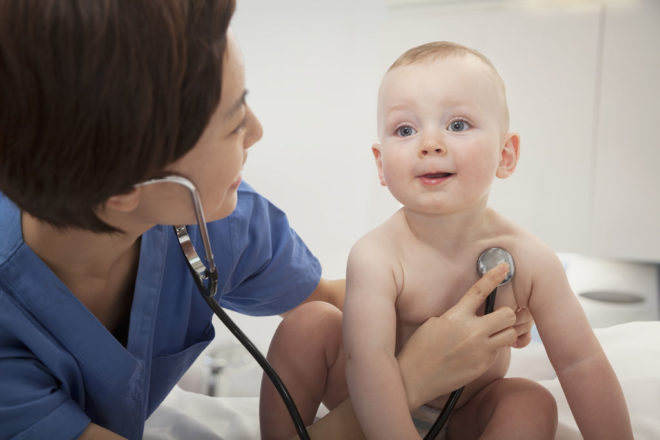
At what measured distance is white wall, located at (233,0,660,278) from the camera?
2730 millimetres

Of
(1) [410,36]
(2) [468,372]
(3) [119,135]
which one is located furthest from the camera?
Result: (1) [410,36]

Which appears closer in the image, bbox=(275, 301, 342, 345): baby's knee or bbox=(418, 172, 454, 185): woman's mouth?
bbox=(418, 172, 454, 185): woman's mouth

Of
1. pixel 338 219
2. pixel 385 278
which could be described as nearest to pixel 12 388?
pixel 385 278

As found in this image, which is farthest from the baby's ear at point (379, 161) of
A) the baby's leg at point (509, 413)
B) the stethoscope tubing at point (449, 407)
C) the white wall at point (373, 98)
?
the white wall at point (373, 98)

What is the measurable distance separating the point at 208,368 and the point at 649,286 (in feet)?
6.90

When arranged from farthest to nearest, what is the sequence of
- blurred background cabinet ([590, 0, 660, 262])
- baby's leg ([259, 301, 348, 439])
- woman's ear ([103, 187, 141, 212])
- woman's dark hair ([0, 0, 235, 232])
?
blurred background cabinet ([590, 0, 660, 262]) → baby's leg ([259, 301, 348, 439]) → woman's ear ([103, 187, 141, 212]) → woman's dark hair ([0, 0, 235, 232])

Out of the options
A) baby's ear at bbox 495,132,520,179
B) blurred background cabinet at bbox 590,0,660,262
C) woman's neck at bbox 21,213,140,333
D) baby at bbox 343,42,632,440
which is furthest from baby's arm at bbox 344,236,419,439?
blurred background cabinet at bbox 590,0,660,262

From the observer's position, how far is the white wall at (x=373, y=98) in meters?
2.73

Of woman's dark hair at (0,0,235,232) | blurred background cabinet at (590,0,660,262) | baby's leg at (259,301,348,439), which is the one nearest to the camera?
woman's dark hair at (0,0,235,232)

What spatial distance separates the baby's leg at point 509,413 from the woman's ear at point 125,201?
0.53 m

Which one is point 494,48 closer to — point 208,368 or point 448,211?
point 208,368

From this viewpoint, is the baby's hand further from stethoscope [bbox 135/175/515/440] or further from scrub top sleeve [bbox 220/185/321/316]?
scrub top sleeve [bbox 220/185/321/316]

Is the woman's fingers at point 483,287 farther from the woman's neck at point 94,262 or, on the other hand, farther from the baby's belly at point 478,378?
the woman's neck at point 94,262

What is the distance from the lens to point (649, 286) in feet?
9.14
